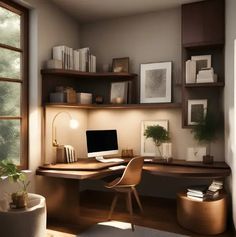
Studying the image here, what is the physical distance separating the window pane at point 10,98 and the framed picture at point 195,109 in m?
2.20

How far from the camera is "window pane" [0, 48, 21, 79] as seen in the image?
3033mm

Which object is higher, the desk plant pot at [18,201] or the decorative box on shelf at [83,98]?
the decorative box on shelf at [83,98]

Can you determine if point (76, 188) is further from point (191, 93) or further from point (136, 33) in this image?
point (136, 33)

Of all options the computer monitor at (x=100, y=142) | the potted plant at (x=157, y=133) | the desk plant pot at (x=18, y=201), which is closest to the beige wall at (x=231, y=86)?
the potted plant at (x=157, y=133)

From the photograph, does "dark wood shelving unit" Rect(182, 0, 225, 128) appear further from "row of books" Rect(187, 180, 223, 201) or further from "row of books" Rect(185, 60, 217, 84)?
"row of books" Rect(187, 180, 223, 201)

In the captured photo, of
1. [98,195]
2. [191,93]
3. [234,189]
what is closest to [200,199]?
[234,189]

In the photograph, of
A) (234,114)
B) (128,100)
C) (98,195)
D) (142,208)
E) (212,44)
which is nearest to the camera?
(234,114)

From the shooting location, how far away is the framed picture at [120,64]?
4.12 m

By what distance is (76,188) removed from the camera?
12.1ft

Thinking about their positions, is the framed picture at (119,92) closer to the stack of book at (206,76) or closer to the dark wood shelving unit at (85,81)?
the dark wood shelving unit at (85,81)

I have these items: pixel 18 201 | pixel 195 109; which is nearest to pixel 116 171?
pixel 18 201

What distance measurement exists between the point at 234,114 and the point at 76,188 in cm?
217

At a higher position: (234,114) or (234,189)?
(234,114)

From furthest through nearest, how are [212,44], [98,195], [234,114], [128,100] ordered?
[98,195] < [128,100] < [212,44] < [234,114]
